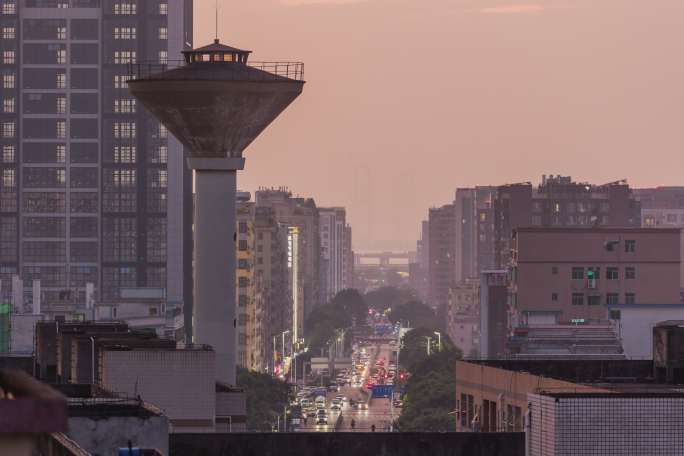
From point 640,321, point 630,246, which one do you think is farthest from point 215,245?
Result: point 630,246

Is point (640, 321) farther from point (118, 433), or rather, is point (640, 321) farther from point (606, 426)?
point (118, 433)

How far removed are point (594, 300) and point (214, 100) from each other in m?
91.3

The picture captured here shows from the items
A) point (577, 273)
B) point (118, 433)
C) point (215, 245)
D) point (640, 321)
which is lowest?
point (640, 321)

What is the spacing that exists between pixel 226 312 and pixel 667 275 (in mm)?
92582

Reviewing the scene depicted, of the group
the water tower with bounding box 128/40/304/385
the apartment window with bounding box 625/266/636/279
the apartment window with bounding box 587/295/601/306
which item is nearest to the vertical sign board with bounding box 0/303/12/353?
the apartment window with bounding box 587/295/601/306

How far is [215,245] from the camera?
319 ft

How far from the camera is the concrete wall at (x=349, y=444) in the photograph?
49.7 m

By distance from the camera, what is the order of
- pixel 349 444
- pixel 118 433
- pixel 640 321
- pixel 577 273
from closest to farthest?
1. pixel 118 433
2. pixel 349 444
3. pixel 640 321
4. pixel 577 273

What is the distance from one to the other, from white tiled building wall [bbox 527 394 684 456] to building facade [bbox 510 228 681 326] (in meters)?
142

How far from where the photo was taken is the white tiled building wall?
39.1 meters

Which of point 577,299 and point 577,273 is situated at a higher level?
point 577,273

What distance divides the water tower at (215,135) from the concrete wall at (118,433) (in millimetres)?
59449

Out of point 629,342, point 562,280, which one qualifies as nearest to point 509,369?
point 629,342

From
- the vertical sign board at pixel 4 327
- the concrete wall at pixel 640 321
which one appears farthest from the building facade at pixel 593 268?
the vertical sign board at pixel 4 327
